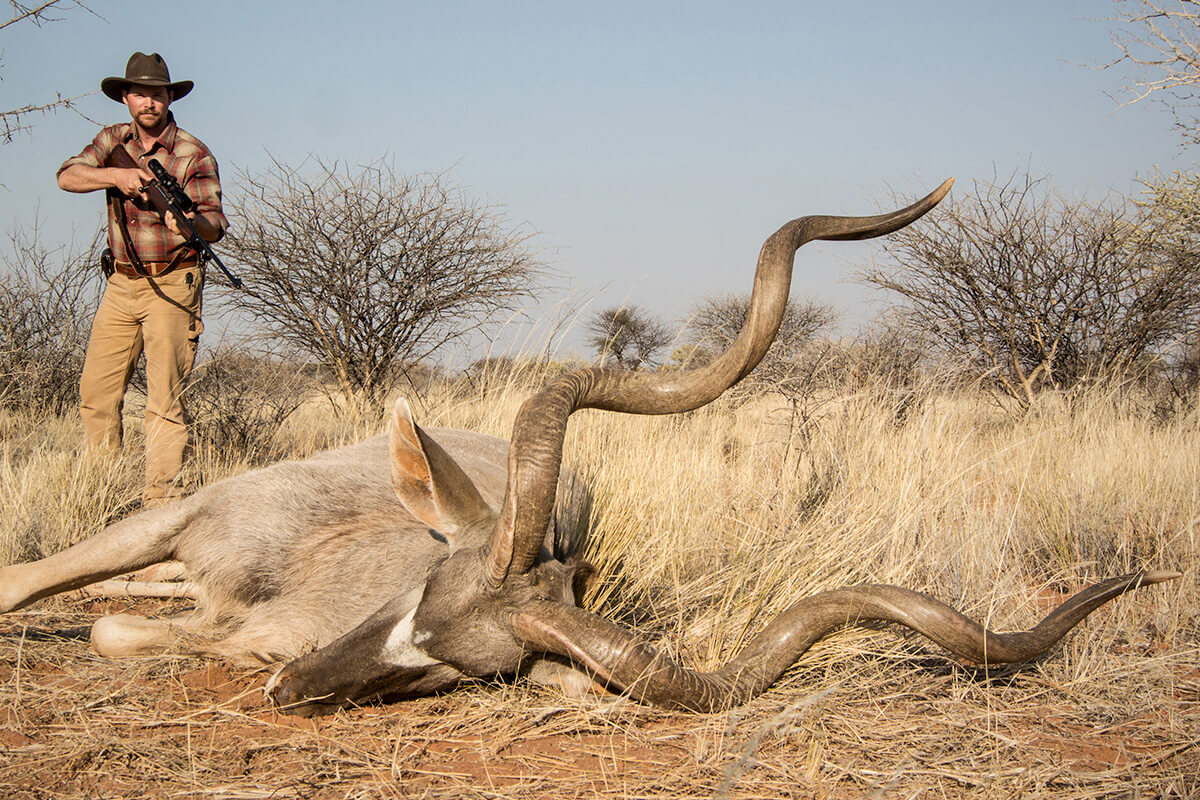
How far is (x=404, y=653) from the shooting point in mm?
2861

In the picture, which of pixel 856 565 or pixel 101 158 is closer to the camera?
pixel 856 565

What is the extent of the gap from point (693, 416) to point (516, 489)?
21.1ft

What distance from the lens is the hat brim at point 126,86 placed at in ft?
18.6

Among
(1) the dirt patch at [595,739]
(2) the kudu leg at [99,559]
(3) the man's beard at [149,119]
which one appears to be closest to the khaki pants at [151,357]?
(3) the man's beard at [149,119]

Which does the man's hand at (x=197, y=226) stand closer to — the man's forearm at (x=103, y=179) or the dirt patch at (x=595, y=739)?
the man's forearm at (x=103, y=179)

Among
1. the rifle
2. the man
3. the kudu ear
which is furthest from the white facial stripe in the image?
the rifle

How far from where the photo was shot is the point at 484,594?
9.43 feet

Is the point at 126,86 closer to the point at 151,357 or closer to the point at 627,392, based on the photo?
the point at 151,357

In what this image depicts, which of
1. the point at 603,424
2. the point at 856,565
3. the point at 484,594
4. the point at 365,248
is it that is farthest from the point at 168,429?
the point at 365,248

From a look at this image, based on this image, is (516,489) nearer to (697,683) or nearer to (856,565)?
(697,683)

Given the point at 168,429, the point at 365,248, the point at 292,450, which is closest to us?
the point at 168,429

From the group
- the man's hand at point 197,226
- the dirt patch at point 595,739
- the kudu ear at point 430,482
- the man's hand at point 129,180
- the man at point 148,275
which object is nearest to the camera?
the dirt patch at point 595,739

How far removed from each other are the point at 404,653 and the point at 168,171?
436cm

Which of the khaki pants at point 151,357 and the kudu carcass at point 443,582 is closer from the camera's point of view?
the kudu carcass at point 443,582
